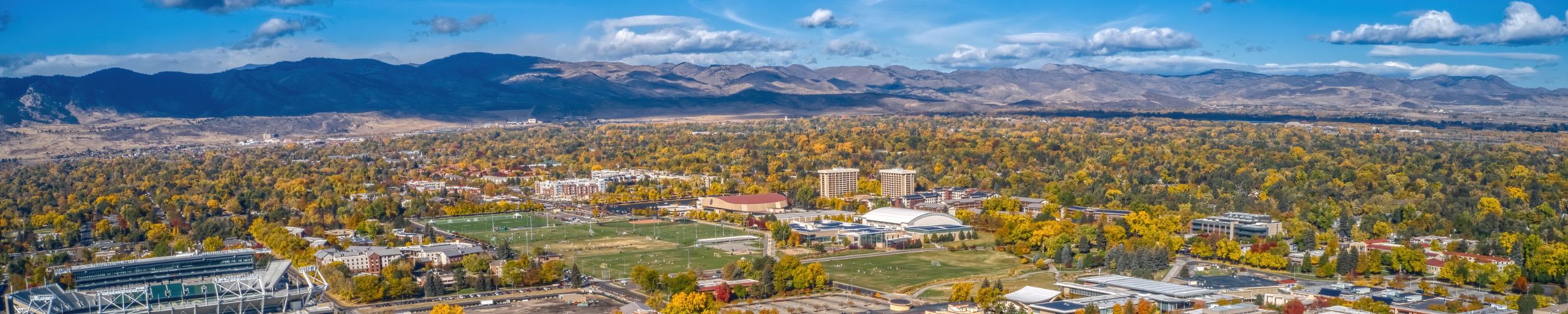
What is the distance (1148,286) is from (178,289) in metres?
20.9

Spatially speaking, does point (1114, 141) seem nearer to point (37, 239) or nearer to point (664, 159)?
point (664, 159)

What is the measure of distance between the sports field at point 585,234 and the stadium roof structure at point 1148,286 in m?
15.6

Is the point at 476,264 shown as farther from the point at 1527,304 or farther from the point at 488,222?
the point at 1527,304

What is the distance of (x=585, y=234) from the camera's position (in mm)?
51594

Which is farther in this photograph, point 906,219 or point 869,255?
point 906,219

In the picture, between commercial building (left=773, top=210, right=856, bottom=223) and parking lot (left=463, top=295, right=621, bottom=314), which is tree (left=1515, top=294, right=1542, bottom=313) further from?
commercial building (left=773, top=210, right=856, bottom=223)

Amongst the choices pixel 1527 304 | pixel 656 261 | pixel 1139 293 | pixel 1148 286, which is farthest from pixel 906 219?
pixel 1527 304

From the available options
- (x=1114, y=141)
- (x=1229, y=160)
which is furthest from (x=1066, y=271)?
(x=1114, y=141)

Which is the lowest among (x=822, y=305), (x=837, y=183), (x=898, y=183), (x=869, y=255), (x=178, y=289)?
(x=869, y=255)

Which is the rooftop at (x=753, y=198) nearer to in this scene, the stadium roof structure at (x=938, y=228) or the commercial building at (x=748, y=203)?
the commercial building at (x=748, y=203)

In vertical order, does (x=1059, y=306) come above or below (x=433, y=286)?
above

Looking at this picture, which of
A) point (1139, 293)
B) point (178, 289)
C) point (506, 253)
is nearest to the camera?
point (178, 289)

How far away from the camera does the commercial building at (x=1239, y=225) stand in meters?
46.0

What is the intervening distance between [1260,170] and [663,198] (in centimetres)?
2726
